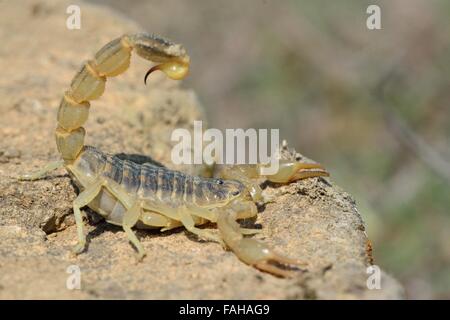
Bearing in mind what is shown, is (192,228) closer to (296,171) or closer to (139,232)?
(139,232)

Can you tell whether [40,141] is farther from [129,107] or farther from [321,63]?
[321,63]

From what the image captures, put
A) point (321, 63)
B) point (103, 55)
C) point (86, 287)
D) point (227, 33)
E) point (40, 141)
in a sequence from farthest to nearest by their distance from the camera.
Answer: point (227, 33) → point (321, 63) → point (40, 141) → point (103, 55) → point (86, 287)

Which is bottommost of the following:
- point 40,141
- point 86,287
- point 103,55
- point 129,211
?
point 86,287

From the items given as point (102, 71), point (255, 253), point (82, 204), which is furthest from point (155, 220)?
point (102, 71)

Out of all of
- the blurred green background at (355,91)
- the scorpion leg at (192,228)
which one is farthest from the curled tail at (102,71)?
the blurred green background at (355,91)

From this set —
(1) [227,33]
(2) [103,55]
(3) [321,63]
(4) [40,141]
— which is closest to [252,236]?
(2) [103,55]

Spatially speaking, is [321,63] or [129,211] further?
[321,63]

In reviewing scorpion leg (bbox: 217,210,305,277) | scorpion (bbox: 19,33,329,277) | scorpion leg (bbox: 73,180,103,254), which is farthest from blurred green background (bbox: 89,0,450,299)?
scorpion leg (bbox: 73,180,103,254)

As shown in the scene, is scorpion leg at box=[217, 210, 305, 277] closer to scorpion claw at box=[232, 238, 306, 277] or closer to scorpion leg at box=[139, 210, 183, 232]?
scorpion claw at box=[232, 238, 306, 277]

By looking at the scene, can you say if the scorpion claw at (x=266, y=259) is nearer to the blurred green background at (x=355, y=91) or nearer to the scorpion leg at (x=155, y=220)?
the scorpion leg at (x=155, y=220)
